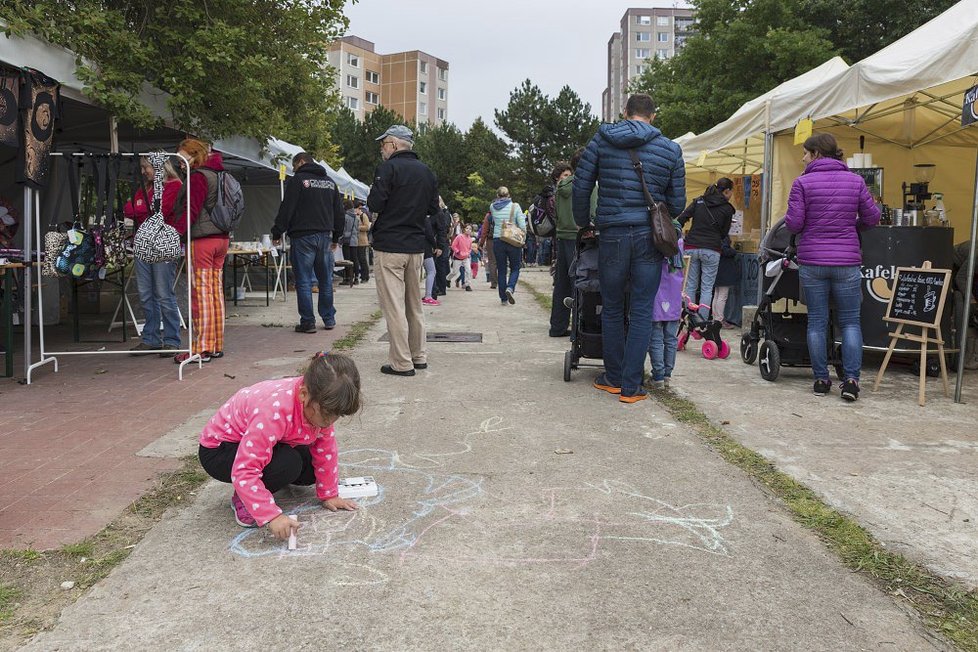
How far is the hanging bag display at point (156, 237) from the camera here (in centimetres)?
661

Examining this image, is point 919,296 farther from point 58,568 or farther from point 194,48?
point 194,48

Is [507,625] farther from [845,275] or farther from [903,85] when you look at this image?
[903,85]

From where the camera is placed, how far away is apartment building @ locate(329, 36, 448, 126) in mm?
82562

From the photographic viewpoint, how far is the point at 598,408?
5.41 meters

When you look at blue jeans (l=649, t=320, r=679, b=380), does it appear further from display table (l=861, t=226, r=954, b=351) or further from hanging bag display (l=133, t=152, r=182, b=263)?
hanging bag display (l=133, t=152, r=182, b=263)

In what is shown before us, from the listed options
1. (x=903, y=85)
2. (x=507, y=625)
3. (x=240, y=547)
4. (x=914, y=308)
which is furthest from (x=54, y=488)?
(x=903, y=85)

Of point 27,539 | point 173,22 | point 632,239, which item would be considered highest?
point 173,22

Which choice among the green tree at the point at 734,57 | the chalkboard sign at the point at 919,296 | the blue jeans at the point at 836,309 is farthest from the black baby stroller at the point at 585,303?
the green tree at the point at 734,57

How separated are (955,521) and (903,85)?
4.47 metres

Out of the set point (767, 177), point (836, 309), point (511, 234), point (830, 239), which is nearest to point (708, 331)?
point (836, 309)

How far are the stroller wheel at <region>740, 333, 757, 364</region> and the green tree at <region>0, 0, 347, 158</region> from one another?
585 cm

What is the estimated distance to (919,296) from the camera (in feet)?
20.2

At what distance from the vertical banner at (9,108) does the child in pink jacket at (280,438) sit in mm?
3993

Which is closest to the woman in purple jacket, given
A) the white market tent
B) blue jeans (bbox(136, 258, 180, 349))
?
the white market tent
